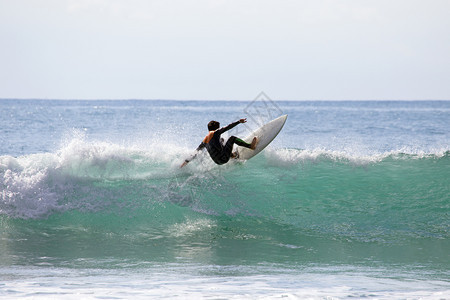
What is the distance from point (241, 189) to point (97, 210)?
264 centimetres

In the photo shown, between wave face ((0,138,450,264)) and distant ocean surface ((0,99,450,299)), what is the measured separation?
0.03 metres

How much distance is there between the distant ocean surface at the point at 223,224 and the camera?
5.31m

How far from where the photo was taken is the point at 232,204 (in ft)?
29.3

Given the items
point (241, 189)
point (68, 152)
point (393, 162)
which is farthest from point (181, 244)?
point (393, 162)

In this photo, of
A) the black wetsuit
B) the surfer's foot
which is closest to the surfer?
the black wetsuit

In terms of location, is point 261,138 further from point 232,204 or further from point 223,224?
point 223,224

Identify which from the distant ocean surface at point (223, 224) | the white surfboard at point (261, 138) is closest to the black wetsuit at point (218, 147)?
the distant ocean surface at point (223, 224)

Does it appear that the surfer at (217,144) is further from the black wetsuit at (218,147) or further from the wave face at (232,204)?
the wave face at (232,204)

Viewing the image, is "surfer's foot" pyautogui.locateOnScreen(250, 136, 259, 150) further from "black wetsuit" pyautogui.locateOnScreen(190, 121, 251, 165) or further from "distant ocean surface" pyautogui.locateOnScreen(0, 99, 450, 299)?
"black wetsuit" pyautogui.locateOnScreen(190, 121, 251, 165)

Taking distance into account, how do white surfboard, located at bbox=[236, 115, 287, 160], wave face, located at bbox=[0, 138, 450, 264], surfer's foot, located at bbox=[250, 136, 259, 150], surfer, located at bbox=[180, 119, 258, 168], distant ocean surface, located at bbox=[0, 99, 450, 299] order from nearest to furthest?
1. distant ocean surface, located at bbox=[0, 99, 450, 299]
2. wave face, located at bbox=[0, 138, 450, 264]
3. surfer, located at bbox=[180, 119, 258, 168]
4. surfer's foot, located at bbox=[250, 136, 259, 150]
5. white surfboard, located at bbox=[236, 115, 287, 160]

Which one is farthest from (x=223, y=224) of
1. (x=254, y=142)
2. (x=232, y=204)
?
(x=254, y=142)

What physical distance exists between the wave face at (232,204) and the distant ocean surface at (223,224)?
28mm

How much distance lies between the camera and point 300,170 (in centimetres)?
1037

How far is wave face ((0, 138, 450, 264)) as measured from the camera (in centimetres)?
722
